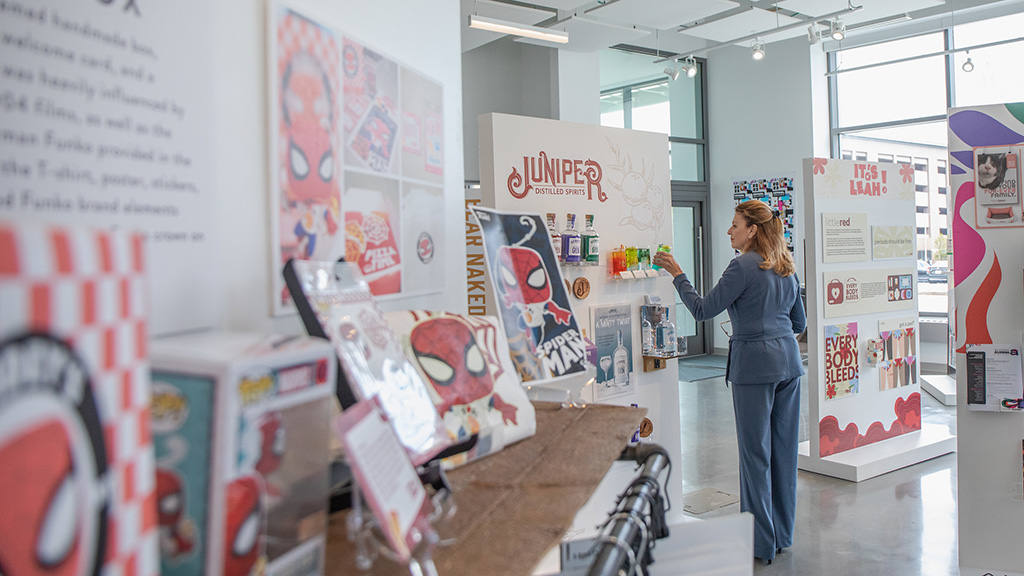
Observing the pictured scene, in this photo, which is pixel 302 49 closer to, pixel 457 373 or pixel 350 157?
pixel 350 157

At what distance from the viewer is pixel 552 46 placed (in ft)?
27.5

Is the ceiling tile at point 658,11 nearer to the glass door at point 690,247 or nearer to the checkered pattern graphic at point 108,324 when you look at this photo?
the glass door at point 690,247

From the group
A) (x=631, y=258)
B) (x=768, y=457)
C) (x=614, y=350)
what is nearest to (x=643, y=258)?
(x=631, y=258)

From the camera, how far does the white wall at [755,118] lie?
934 cm

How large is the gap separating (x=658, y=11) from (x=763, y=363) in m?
4.69

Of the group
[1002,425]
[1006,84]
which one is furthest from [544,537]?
[1006,84]

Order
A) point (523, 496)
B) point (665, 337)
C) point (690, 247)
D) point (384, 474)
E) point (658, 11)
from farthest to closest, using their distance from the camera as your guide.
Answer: point (690, 247)
point (658, 11)
point (665, 337)
point (523, 496)
point (384, 474)

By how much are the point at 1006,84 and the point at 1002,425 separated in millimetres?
6641

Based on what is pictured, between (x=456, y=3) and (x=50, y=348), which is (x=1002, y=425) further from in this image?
(x=50, y=348)

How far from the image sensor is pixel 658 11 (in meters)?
7.18

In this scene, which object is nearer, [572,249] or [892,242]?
[572,249]

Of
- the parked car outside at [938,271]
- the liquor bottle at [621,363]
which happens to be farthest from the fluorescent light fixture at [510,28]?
the parked car outside at [938,271]

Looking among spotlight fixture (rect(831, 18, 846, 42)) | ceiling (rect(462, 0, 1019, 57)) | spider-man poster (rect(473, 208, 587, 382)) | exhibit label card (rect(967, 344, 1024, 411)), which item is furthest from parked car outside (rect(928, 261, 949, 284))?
spider-man poster (rect(473, 208, 587, 382))

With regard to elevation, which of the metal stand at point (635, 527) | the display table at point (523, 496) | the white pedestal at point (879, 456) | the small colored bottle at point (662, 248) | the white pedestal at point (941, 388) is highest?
the small colored bottle at point (662, 248)
